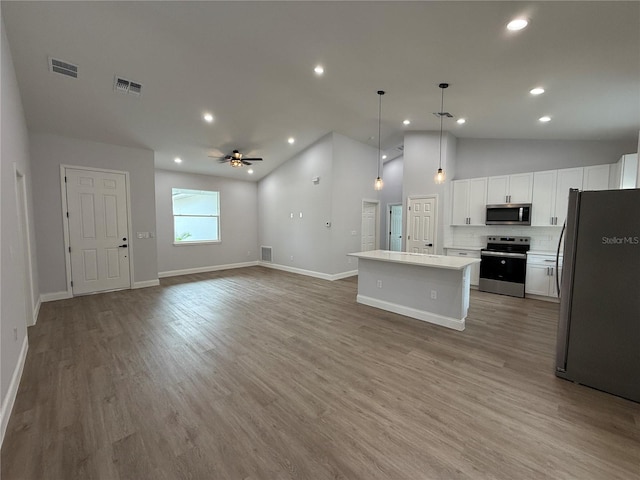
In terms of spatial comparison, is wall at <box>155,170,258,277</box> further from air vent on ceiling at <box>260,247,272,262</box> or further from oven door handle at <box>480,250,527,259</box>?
oven door handle at <box>480,250,527,259</box>

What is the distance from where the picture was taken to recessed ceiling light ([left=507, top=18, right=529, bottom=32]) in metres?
2.44

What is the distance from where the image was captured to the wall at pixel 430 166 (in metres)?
5.93

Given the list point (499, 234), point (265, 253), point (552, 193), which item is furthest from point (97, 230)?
point (552, 193)

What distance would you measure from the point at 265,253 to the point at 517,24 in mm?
7726

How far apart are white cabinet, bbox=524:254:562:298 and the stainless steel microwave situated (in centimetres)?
70

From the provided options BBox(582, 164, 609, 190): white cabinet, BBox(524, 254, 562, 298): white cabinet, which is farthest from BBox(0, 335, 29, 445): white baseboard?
BBox(582, 164, 609, 190): white cabinet

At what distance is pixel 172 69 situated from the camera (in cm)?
368

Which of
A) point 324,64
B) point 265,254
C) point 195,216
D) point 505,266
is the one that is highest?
point 324,64

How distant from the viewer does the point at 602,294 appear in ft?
7.75

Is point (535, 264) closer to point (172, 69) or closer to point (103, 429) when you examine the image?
point (103, 429)

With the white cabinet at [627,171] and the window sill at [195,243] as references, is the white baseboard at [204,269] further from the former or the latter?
the white cabinet at [627,171]

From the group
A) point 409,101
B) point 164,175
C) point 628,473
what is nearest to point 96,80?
point 164,175

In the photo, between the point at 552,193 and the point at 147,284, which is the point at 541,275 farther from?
the point at 147,284

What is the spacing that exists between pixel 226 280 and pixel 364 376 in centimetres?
507
